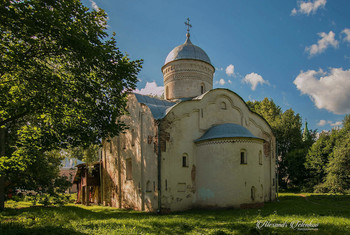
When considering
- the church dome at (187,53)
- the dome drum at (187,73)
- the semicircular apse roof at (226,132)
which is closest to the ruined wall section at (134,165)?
the semicircular apse roof at (226,132)

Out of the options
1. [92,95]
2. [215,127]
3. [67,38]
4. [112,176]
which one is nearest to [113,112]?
[92,95]

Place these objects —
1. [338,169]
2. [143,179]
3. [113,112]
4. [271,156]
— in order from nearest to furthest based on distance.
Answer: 1. [113,112]
2. [143,179]
3. [271,156]
4. [338,169]

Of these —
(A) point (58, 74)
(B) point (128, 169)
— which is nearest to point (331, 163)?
(B) point (128, 169)

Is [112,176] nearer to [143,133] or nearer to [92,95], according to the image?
[143,133]

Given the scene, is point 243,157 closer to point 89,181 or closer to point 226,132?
point 226,132

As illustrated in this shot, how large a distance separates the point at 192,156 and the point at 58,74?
839 centimetres

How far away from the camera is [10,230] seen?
7660 mm

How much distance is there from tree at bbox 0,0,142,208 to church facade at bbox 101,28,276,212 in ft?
6.69

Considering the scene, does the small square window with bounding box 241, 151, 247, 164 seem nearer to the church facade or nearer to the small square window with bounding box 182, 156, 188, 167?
the church facade

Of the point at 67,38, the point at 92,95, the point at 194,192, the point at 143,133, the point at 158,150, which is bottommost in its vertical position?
the point at 194,192

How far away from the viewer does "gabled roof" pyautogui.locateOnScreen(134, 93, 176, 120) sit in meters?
15.1

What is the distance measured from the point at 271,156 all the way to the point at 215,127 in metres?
6.32

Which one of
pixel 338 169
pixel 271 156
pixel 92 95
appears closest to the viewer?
pixel 92 95

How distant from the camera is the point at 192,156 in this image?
50.2 feet
